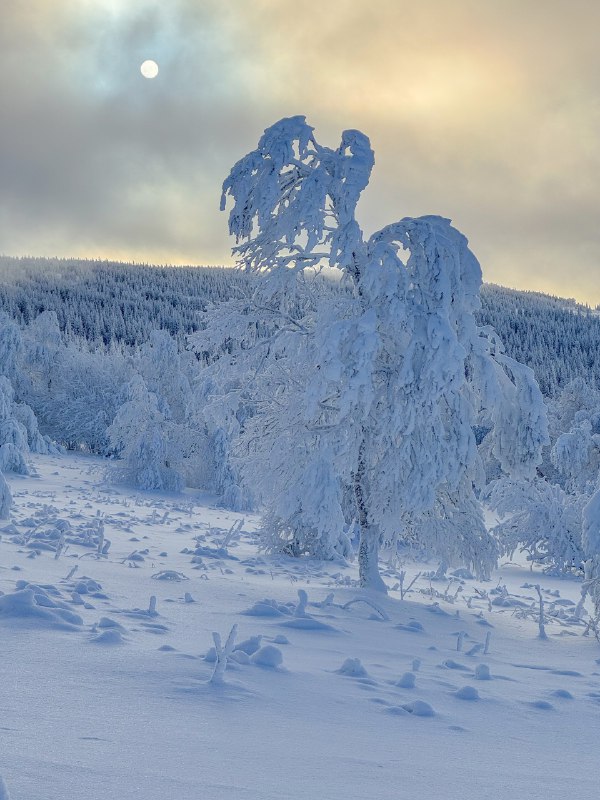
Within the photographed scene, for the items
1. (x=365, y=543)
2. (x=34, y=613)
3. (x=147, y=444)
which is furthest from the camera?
(x=147, y=444)

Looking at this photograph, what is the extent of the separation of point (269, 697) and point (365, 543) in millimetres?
6681

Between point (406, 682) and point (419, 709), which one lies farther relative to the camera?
point (406, 682)

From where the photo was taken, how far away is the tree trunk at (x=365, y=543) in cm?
1017

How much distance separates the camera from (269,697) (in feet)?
12.7

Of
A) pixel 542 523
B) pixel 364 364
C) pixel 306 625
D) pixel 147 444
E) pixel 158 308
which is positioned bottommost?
pixel 306 625

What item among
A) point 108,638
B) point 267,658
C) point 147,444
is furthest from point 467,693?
point 147,444

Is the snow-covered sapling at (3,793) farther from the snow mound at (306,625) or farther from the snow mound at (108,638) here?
the snow mound at (306,625)

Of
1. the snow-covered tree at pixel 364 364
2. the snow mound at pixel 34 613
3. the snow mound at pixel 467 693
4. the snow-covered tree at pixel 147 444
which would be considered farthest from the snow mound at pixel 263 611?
the snow-covered tree at pixel 147 444

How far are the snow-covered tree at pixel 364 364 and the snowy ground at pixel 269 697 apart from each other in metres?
1.84

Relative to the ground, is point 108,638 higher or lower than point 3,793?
lower

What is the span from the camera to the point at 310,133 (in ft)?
33.8

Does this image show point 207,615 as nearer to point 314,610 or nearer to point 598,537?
point 314,610

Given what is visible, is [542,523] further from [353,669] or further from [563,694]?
[353,669]

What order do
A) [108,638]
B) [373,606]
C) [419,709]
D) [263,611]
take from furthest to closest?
1. [373,606]
2. [263,611]
3. [108,638]
4. [419,709]
